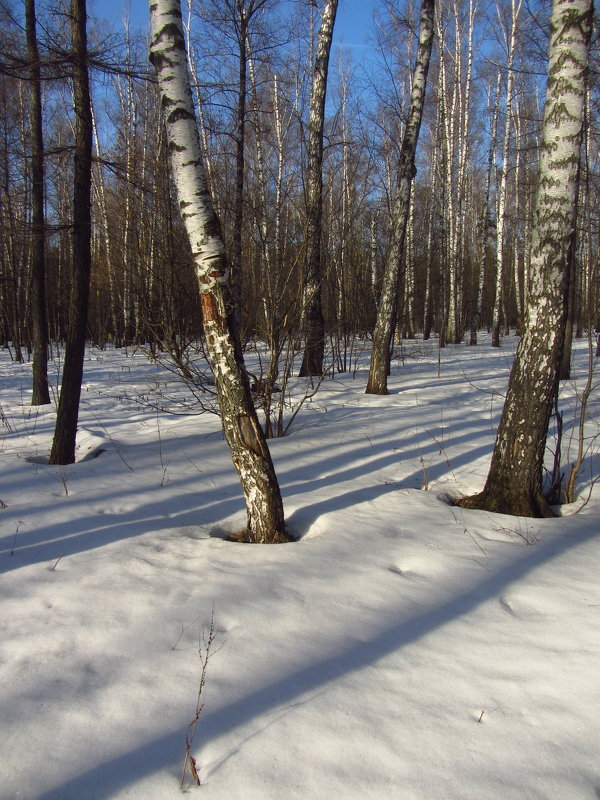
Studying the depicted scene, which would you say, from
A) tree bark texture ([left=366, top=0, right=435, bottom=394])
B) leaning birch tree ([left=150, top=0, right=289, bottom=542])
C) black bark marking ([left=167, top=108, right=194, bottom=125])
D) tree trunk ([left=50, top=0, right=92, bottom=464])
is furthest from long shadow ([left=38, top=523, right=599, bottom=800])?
tree bark texture ([left=366, top=0, right=435, bottom=394])

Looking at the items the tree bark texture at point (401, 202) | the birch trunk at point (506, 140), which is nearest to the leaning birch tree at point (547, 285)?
the tree bark texture at point (401, 202)

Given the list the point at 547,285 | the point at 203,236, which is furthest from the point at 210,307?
the point at 547,285

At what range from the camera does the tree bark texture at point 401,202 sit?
7.95 meters

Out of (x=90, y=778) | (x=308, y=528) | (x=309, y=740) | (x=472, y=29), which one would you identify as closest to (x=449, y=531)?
(x=308, y=528)

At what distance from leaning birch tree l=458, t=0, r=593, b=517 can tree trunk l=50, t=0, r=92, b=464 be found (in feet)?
12.1

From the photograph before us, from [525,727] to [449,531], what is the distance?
1.68 meters

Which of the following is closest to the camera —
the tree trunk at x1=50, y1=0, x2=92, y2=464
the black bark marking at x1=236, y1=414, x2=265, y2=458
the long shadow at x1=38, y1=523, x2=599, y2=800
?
the long shadow at x1=38, y1=523, x2=599, y2=800

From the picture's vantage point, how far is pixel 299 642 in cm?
226

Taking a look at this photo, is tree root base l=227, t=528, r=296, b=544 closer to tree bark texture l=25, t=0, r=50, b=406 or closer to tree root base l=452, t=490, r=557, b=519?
tree root base l=452, t=490, r=557, b=519

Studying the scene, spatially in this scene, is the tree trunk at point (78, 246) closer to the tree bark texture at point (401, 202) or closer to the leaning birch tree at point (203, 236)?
the leaning birch tree at point (203, 236)

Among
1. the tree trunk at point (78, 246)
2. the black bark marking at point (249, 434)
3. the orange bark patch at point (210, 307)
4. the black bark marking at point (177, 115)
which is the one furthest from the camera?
the tree trunk at point (78, 246)

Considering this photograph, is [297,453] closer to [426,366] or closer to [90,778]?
[90,778]

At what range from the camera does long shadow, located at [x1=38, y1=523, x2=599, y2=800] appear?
1.58 meters

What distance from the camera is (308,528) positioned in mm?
3621
